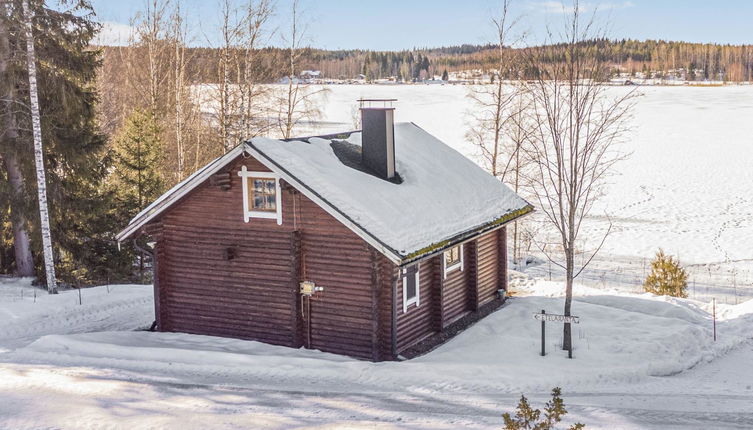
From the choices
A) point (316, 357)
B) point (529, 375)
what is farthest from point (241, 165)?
point (529, 375)

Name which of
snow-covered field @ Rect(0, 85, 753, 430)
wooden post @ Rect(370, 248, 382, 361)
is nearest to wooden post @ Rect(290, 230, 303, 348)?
snow-covered field @ Rect(0, 85, 753, 430)

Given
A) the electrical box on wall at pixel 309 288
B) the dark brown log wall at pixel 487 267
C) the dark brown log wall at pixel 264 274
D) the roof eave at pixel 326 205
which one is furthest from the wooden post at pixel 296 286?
the dark brown log wall at pixel 487 267

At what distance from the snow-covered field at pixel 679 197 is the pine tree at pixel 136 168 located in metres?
16.8

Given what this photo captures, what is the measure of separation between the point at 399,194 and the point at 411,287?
2450 millimetres

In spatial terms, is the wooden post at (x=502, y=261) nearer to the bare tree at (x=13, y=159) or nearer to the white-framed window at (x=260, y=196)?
the white-framed window at (x=260, y=196)

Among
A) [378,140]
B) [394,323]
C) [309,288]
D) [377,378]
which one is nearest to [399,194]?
[378,140]

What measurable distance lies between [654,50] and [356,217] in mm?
156795

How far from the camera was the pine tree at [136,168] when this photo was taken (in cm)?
2912

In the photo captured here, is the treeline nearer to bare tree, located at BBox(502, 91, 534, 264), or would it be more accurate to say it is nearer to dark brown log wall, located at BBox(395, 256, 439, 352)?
bare tree, located at BBox(502, 91, 534, 264)

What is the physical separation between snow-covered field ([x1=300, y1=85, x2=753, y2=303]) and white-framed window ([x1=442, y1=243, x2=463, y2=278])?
6676 mm

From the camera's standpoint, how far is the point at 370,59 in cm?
16312

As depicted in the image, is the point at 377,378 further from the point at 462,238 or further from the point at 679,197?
the point at 679,197

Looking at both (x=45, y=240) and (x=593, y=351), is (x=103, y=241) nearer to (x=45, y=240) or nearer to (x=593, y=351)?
(x=45, y=240)

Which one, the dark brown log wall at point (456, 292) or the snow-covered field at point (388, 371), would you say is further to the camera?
the dark brown log wall at point (456, 292)
